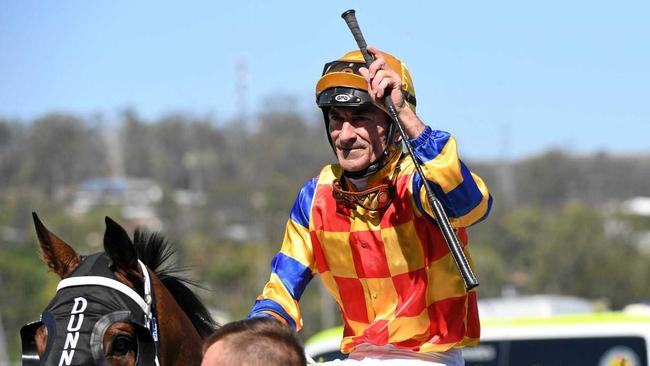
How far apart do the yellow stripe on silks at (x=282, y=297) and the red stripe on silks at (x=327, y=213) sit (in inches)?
9.3

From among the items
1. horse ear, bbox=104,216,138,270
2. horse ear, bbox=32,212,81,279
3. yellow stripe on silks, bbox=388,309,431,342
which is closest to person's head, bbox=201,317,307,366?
horse ear, bbox=104,216,138,270

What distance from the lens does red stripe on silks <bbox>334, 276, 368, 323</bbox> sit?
13.9 feet

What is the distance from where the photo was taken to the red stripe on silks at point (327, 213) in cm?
422

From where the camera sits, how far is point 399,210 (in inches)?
163

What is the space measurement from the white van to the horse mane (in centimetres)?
585

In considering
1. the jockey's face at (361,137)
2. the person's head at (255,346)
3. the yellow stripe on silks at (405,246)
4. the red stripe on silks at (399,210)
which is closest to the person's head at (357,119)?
the jockey's face at (361,137)

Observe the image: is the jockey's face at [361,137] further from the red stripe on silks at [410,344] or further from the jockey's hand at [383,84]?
the red stripe on silks at [410,344]

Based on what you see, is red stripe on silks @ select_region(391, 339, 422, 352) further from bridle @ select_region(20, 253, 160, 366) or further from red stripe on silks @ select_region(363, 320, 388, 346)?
bridle @ select_region(20, 253, 160, 366)

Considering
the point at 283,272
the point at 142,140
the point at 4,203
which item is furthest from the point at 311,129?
the point at 283,272

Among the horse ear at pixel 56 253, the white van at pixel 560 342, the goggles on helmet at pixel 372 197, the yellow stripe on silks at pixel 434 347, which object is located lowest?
the white van at pixel 560 342

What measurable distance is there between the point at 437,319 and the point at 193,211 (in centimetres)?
6655

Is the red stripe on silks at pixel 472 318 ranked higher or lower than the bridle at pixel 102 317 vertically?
lower

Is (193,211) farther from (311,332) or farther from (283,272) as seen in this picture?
(283,272)

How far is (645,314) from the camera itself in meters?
10.4
